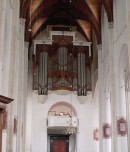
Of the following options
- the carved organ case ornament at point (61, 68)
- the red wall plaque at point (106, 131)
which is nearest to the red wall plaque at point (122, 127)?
the red wall plaque at point (106, 131)

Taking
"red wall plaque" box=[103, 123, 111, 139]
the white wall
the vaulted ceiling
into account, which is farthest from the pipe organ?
"red wall plaque" box=[103, 123, 111, 139]

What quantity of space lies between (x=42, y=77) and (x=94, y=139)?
230 inches

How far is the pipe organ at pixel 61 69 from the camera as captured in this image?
22.5 m

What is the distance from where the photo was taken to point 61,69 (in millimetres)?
22625

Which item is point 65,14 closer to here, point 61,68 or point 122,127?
point 61,68

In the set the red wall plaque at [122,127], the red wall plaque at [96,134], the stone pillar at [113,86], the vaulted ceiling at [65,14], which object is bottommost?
the red wall plaque at [96,134]

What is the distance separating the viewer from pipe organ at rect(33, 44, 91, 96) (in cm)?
2247

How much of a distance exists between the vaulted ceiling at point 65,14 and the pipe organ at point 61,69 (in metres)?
1.63

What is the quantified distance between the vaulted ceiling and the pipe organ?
64.3 inches

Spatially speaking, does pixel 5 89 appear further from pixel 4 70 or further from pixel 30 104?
pixel 30 104

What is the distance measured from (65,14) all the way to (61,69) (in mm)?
4157

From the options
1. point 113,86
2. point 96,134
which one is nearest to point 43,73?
point 96,134

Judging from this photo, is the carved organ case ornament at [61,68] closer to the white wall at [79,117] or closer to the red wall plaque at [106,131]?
the white wall at [79,117]

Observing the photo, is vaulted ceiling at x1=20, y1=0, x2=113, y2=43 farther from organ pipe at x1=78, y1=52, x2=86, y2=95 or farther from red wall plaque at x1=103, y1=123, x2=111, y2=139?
red wall plaque at x1=103, y1=123, x2=111, y2=139
